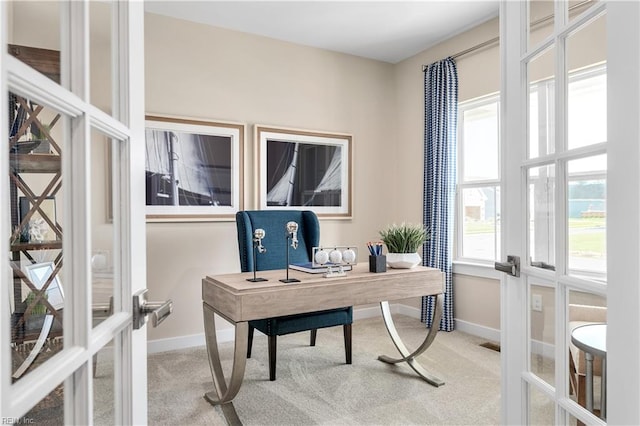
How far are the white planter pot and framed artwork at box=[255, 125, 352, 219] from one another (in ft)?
4.70

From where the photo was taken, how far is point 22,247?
50 centimetres

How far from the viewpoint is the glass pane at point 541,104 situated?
117cm

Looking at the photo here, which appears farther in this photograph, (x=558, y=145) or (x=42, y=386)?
(x=558, y=145)

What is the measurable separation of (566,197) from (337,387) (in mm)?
1915

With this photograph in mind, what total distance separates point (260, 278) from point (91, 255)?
170 centimetres

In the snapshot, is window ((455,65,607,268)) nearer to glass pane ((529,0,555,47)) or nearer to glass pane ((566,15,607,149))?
glass pane ((566,15,607,149))

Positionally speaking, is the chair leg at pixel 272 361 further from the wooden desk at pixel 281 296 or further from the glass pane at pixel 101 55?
the glass pane at pixel 101 55

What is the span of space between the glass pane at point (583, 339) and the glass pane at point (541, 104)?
428mm

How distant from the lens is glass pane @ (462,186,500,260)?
11.6 ft

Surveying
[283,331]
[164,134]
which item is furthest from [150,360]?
[164,134]

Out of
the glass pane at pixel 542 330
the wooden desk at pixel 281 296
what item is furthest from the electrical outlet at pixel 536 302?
the wooden desk at pixel 281 296

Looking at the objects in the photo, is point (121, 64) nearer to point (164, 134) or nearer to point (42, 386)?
point (42, 386)

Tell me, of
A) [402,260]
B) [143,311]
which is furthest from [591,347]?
[402,260]

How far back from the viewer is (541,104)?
1226 millimetres
